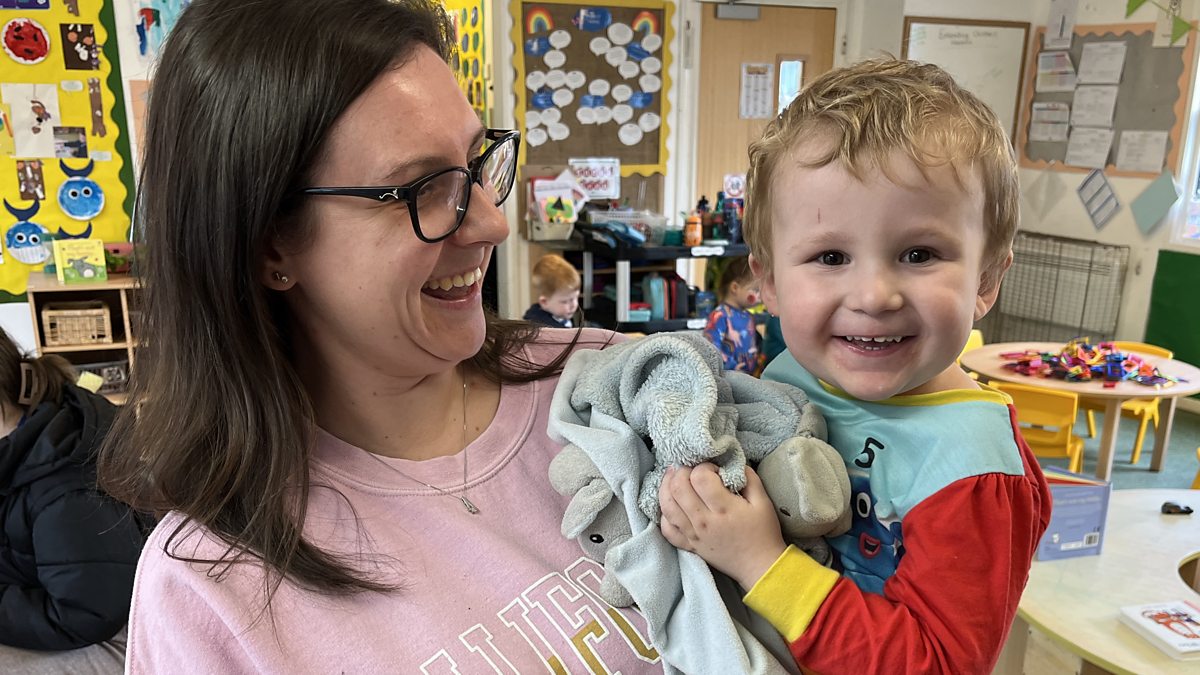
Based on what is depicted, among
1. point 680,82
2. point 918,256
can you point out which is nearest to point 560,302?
point 680,82

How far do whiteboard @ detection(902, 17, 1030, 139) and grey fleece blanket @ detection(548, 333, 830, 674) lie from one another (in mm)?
5616

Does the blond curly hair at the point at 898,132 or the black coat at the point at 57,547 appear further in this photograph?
the black coat at the point at 57,547

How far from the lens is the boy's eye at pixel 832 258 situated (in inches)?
38.2

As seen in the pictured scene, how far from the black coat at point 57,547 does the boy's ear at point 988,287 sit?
166cm

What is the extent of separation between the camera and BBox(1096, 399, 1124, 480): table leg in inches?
171

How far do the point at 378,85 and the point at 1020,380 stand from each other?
3.98 meters

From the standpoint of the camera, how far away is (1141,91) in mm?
5617

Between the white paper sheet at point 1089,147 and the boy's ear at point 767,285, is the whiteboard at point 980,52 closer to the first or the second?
the white paper sheet at point 1089,147

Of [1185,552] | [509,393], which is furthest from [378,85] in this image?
[1185,552]

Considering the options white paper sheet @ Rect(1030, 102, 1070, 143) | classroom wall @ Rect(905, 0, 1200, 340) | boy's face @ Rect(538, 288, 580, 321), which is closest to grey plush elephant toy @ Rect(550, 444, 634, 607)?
boy's face @ Rect(538, 288, 580, 321)

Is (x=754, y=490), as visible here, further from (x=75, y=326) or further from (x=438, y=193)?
(x=75, y=326)

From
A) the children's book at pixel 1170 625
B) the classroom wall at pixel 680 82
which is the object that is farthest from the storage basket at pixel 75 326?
the children's book at pixel 1170 625

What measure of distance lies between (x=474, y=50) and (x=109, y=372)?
2786 mm

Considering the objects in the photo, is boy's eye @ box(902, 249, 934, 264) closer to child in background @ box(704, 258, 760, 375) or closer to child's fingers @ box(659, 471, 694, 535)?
child's fingers @ box(659, 471, 694, 535)
